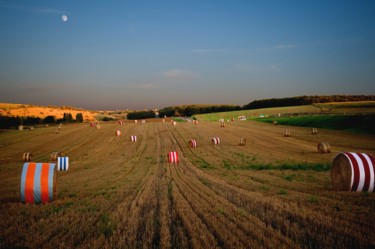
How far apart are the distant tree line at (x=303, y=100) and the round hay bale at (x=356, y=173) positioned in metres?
100

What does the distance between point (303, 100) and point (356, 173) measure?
105287mm

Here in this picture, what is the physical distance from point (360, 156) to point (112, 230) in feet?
32.2

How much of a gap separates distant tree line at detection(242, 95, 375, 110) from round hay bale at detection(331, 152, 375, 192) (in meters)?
100

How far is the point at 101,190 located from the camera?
12242 millimetres

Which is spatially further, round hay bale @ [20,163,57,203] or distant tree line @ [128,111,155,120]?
distant tree line @ [128,111,155,120]

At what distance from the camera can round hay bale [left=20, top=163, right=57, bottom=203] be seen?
30.7ft

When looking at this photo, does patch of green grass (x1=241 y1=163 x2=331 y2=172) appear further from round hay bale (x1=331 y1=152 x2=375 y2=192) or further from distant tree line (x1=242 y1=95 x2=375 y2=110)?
distant tree line (x1=242 y1=95 x2=375 y2=110)

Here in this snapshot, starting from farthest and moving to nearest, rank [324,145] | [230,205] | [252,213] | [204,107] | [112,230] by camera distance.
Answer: [204,107] < [324,145] < [230,205] < [252,213] < [112,230]

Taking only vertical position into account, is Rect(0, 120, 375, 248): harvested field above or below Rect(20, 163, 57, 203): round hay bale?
below

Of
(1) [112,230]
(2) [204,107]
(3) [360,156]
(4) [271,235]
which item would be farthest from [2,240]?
(2) [204,107]

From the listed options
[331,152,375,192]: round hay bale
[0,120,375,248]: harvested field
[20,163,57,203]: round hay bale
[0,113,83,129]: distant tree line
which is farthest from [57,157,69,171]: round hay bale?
[0,113,83,129]: distant tree line

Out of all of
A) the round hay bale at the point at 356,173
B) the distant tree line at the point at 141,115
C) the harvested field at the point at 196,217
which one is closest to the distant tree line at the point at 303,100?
the distant tree line at the point at 141,115

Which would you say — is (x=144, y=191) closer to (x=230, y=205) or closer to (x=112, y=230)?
(x=230, y=205)

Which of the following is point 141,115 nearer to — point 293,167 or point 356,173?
point 293,167
